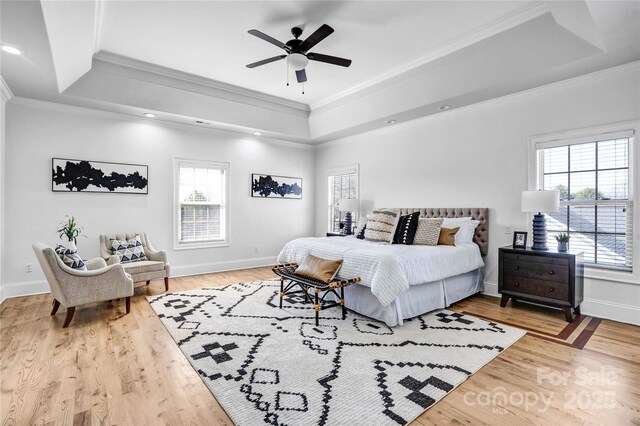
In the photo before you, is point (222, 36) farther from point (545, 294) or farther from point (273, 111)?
point (545, 294)

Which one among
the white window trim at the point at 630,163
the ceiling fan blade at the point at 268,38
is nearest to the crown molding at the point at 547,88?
the white window trim at the point at 630,163

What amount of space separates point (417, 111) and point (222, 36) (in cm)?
286

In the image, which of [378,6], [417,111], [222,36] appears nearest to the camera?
[378,6]

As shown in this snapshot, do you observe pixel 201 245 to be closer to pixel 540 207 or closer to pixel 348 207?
pixel 348 207

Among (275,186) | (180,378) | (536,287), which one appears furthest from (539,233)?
(275,186)

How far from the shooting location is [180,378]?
2275mm

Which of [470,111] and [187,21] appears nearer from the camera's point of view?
[187,21]

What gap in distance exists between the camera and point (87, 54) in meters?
3.56

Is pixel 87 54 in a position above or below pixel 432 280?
above

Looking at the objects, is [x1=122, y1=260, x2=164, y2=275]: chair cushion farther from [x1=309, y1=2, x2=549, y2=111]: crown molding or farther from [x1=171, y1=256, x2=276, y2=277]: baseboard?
[x1=309, y1=2, x2=549, y2=111]: crown molding

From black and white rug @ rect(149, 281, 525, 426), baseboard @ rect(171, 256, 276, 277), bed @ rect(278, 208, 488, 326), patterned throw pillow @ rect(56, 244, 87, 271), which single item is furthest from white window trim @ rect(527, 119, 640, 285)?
patterned throw pillow @ rect(56, 244, 87, 271)

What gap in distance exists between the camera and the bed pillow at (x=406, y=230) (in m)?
4.28

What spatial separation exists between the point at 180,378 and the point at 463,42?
14.2 ft

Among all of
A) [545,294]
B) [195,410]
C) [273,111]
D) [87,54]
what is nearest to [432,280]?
[545,294]
